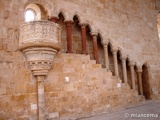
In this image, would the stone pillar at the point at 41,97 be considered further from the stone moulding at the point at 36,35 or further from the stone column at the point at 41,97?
the stone moulding at the point at 36,35

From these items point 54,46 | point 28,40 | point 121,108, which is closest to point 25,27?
point 28,40

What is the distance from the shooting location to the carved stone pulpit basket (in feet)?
12.9

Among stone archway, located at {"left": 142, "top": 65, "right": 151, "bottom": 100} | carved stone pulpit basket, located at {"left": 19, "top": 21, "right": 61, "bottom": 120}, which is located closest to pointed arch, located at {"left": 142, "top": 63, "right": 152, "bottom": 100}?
stone archway, located at {"left": 142, "top": 65, "right": 151, "bottom": 100}

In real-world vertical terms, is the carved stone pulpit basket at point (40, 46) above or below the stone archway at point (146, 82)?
above

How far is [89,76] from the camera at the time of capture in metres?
5.27

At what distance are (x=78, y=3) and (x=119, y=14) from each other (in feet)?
7.47

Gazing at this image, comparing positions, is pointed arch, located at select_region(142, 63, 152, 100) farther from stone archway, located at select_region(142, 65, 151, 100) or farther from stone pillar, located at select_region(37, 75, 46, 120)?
stone pillar, located at select_region(37, 75, 46, 120)

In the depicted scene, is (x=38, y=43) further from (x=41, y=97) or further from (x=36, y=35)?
(x=41, y=97)

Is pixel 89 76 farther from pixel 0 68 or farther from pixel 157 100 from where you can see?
pixel 157 100

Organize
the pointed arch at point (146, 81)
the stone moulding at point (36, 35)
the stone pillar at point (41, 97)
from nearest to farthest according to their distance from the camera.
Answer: the stone moulding at point (36, 35) → the stone pillar at point (41, 97) → the pointed arch at point (146, 81)

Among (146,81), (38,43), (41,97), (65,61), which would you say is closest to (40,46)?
(38,43)

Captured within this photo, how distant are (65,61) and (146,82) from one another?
5070 mm

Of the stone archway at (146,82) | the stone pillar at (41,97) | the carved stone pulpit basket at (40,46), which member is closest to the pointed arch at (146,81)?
the stone archway at (146,82)

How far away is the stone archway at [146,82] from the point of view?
795 cm
